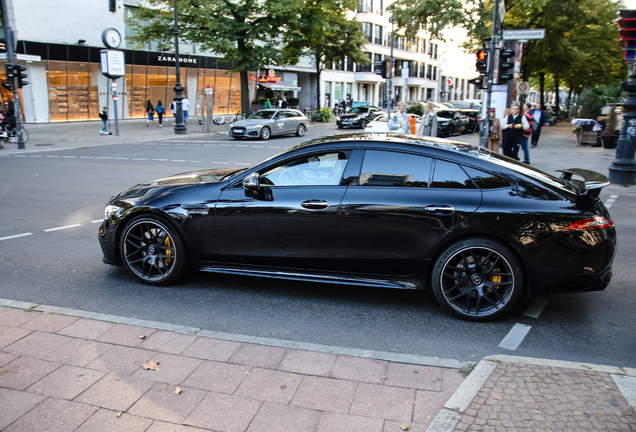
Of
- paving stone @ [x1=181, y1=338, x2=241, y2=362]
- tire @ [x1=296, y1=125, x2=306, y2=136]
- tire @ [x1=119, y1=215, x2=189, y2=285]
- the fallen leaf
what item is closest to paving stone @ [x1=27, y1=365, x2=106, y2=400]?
the fallen leaf

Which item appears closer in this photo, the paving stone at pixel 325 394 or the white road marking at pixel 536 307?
the paving stone at pixel 325 394

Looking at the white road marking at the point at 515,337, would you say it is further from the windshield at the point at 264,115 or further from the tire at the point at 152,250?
the windshield at the point at 264,115

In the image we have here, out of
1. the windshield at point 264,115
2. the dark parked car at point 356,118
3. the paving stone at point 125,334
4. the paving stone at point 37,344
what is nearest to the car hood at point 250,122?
the windshield at point 264,115

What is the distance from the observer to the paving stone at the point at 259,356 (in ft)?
11.9

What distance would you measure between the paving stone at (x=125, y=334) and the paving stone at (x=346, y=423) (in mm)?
1681

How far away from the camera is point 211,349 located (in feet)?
12.6

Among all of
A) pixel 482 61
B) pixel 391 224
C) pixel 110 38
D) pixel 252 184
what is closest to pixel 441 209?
pixel 391 224

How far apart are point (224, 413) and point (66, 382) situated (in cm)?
112

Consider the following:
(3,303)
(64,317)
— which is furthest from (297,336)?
(3,303)

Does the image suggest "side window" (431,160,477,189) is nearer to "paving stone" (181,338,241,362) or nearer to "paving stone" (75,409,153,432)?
"paving stone" (181,338,241,362)

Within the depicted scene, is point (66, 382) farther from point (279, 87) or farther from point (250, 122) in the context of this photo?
point (279, 87)

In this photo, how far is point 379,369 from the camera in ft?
11.7

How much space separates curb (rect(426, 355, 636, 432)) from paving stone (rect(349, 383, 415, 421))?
0.70 ft

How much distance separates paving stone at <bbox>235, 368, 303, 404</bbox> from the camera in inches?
127
